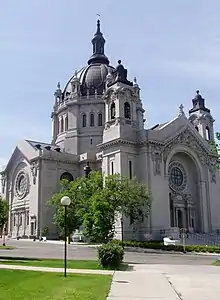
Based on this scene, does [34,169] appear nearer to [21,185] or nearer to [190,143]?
[21,185]

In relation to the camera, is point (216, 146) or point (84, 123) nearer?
point (216, 146)

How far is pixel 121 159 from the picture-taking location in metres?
55.0

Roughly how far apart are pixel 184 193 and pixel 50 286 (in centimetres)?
5219

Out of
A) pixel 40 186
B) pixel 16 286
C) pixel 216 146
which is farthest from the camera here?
pixel 40 186

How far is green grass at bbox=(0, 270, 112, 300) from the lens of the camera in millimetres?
10547

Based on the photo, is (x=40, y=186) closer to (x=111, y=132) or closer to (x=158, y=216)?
(x=111, y=132)

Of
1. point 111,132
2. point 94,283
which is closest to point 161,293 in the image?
point 94,283

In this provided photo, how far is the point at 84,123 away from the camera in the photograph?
259ft

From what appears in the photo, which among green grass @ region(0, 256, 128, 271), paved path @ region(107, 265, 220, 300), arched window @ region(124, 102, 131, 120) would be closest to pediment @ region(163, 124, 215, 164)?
arched window @ region(124, 102, 131, 120)

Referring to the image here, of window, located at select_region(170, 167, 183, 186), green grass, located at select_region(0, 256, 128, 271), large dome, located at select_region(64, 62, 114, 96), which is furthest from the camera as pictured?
large dome, located at select_region(64, 62, 114, 96)

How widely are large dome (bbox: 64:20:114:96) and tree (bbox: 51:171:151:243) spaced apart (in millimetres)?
35096

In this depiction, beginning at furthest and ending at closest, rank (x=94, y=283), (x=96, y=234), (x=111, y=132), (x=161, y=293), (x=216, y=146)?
(x=111, y=132), (x=96, y=234), (x=216, y=146), (x=94, y=283), (x=161, y=293)

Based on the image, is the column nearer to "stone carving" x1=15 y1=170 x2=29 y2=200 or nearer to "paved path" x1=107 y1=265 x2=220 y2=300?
"stone carving" x1=15 y1=170 x2=29 y2=200

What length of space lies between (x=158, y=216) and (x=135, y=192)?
38.2 ft
